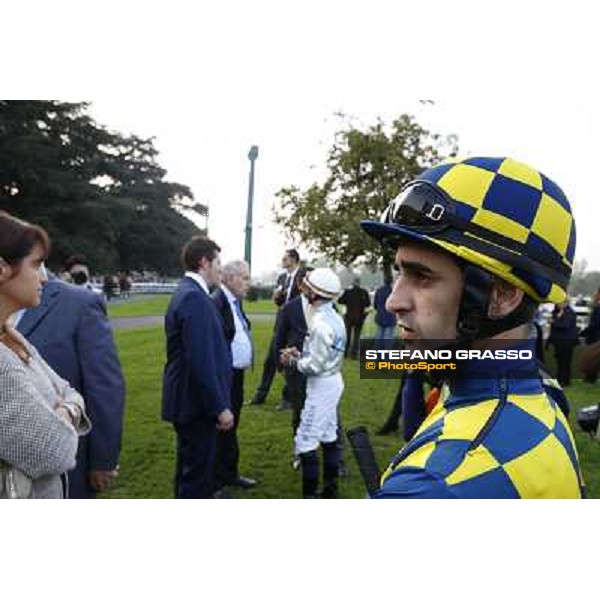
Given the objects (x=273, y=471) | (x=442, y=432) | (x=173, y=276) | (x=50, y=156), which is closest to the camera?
(x=442, y=432)

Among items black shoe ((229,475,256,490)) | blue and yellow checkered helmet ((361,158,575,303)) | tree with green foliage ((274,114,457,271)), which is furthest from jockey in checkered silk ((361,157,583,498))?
black shoe ((229,475,256,490))

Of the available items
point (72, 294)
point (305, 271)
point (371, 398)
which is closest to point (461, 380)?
point (72, 294)

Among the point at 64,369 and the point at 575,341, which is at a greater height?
the point at 575,341

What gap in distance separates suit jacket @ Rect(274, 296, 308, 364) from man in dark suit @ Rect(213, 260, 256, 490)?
0.18 meters

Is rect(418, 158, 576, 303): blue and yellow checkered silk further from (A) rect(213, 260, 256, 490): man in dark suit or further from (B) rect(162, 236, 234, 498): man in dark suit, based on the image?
(A) rect(213, 260, 256, 490): man in dark suit

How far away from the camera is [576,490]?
80cm

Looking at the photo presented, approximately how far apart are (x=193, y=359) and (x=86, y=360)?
620mm

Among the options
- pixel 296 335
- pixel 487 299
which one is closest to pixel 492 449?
pixel 487 299

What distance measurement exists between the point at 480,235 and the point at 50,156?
1.86 m

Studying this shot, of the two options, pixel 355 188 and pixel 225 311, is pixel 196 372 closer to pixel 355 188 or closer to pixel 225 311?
pixel 225 311

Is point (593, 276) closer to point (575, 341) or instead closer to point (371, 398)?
point (575, 341)

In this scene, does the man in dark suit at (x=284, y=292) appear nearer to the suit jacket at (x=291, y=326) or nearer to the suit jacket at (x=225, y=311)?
the suit jacket at (x=291, y=326)

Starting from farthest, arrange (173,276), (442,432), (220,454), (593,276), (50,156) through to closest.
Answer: (220,454), (173,276), (50,156), (593,276), (442,432)

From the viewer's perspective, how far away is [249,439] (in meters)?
3.97
